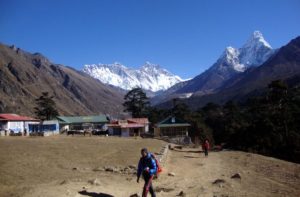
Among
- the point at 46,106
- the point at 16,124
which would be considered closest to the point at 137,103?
the point at 46,106

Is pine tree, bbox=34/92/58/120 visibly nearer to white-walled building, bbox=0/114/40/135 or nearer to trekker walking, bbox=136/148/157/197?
white-walled building, bbox=0/114/40/135

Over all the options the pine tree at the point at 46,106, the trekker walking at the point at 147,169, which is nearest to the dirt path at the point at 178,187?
the trekker walking at the point at 147,169

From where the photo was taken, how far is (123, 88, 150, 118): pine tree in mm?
111719

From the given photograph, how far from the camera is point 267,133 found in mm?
56031

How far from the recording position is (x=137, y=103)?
11356cm

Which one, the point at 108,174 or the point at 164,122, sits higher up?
the point at 164,122

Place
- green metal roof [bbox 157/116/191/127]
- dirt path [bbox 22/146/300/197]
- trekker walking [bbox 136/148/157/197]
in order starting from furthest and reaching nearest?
green metal roof [bbox 157/116/191/127] < dirt path [bbox 22/146/300/197] < trekker walking [bbox 136/148/157/197]

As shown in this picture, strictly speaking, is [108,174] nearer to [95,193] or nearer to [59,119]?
[95,193]

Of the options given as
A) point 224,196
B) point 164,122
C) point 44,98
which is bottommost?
point 224,196

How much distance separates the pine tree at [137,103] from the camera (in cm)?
11172

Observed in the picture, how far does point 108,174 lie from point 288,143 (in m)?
36.4

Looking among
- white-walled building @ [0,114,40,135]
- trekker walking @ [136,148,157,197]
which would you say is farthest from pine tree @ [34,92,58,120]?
trekker walking @ [136,148,157,197]

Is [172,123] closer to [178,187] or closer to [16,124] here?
[16,124]

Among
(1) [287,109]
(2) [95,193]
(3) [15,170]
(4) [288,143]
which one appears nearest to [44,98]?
(1) [287,109]
